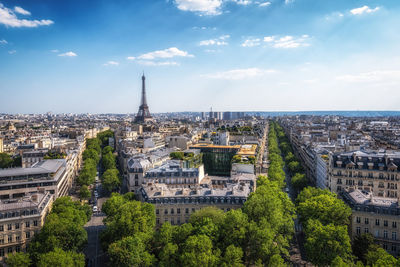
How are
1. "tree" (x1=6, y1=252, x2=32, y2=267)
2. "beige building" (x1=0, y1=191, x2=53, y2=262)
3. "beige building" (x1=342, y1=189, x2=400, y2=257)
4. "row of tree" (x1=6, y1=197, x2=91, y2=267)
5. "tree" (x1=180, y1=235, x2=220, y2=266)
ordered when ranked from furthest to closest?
"beige building" (x1=0, y1=191, x2=53, y2=262) → "beige building" (x1=342, y1=189, x2=400, y2=257) → "tree" (x1=6, y1=252, x2=32, y2=267) → "row of tree" (x1=6, y1=197, x2=91, y2=267) → "tree" (x1=180, y1=235, x2=220, y2=266)

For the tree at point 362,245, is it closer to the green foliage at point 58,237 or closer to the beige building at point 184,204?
the beige building at point 184,204

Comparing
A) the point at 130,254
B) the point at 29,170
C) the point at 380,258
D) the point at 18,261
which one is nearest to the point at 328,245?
the point at 380,258

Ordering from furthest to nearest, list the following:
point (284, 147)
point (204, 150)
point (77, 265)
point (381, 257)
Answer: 1. point (284, 147)
2. point (204, 150)
3. point (77, 265)
4. point (381, 257)

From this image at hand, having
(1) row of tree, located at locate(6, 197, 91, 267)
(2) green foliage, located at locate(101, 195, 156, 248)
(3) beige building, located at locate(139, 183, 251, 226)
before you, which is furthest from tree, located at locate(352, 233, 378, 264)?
(1) row of tree, located at locate(6, 197, 91, 267)

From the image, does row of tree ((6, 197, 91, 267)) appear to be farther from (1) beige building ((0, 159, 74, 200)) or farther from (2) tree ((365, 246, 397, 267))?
(2) tree ((365, 246, 397, 267))

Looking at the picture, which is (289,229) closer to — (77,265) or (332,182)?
(332,182)

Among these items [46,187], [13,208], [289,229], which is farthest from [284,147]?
[13,208]

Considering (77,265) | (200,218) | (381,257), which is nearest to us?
(381,257)

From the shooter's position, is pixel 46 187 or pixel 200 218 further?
pixel 46 187
